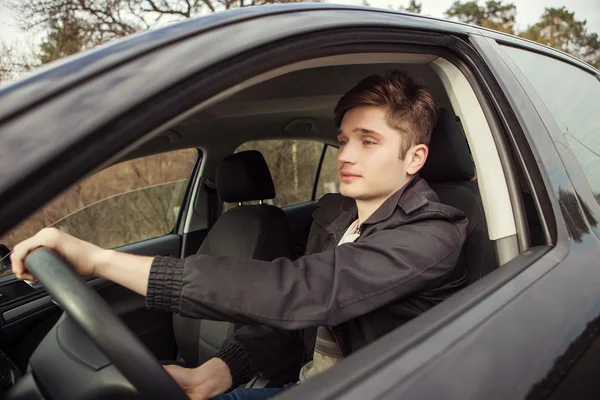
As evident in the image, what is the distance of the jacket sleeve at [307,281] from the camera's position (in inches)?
39.1

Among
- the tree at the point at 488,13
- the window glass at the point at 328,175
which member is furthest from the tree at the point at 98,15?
the tree at the point at 488,13

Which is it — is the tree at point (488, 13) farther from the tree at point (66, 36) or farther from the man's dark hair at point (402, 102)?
the man's dark hair at point (402, 102)

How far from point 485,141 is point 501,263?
1.21ft

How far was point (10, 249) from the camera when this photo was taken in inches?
36.5

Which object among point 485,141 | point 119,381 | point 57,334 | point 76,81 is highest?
point 76,81

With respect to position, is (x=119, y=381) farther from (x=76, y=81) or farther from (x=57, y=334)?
(x=76, y=81)

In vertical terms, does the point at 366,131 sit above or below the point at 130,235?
above

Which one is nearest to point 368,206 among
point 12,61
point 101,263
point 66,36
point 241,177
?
point 101,263

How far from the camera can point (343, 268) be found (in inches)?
44.8

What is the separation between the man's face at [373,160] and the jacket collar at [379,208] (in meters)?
0.06

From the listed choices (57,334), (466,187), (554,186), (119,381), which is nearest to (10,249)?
(119,381)

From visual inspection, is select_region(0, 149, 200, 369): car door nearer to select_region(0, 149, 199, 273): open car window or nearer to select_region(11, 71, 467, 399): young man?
select_region(0, 149, 199, 273): open car window

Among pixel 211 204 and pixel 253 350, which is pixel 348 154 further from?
pixel 211 204

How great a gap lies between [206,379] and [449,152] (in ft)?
3.89
